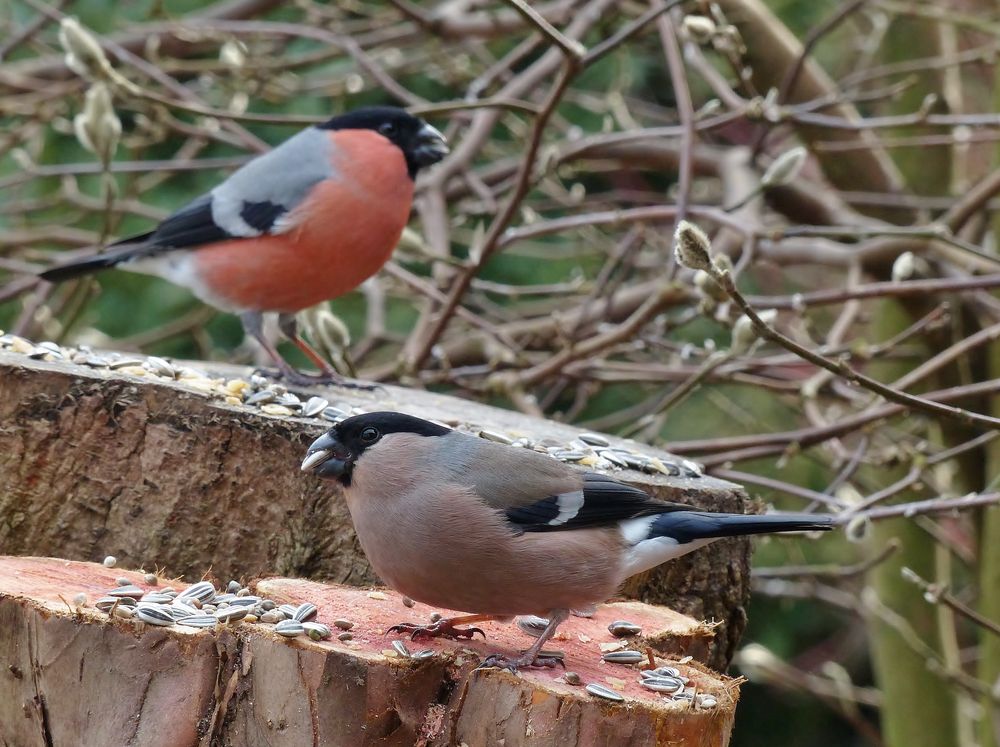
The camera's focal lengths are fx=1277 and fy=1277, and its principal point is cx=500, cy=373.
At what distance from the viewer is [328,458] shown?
295cm

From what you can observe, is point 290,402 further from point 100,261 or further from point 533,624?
point 100,261

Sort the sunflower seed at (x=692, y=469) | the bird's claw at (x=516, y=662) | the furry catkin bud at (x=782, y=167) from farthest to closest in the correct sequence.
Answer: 1. the furry catkin bud at (x=782, y=167)
2. the sunflower seed at (x=692, y=469)
3. the bird's claw at (x=516, y=662)

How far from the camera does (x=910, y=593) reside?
17.1 ft

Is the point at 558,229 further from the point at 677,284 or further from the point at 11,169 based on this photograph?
the point at 11,169

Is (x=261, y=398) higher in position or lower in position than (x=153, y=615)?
higher

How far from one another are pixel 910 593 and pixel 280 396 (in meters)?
2.90

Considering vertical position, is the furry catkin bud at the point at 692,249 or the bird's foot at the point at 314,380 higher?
the furry catkin bud at the point at 692,249

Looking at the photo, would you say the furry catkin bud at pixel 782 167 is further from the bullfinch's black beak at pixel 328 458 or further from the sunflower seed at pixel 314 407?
the bullfinch's black beak at pixel 328 458

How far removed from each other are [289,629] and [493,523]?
0.50m

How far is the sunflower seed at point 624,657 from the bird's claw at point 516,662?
0.51 ft

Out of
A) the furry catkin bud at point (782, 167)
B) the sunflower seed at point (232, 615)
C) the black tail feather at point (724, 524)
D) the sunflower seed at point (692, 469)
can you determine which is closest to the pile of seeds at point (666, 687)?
the black tail feather at point (724, 524)

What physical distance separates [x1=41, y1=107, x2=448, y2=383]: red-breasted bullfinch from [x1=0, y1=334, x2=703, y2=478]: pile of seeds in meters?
0.60

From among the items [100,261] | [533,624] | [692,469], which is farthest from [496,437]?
[100,261]

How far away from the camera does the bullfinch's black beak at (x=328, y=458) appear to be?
2934 millimetres
